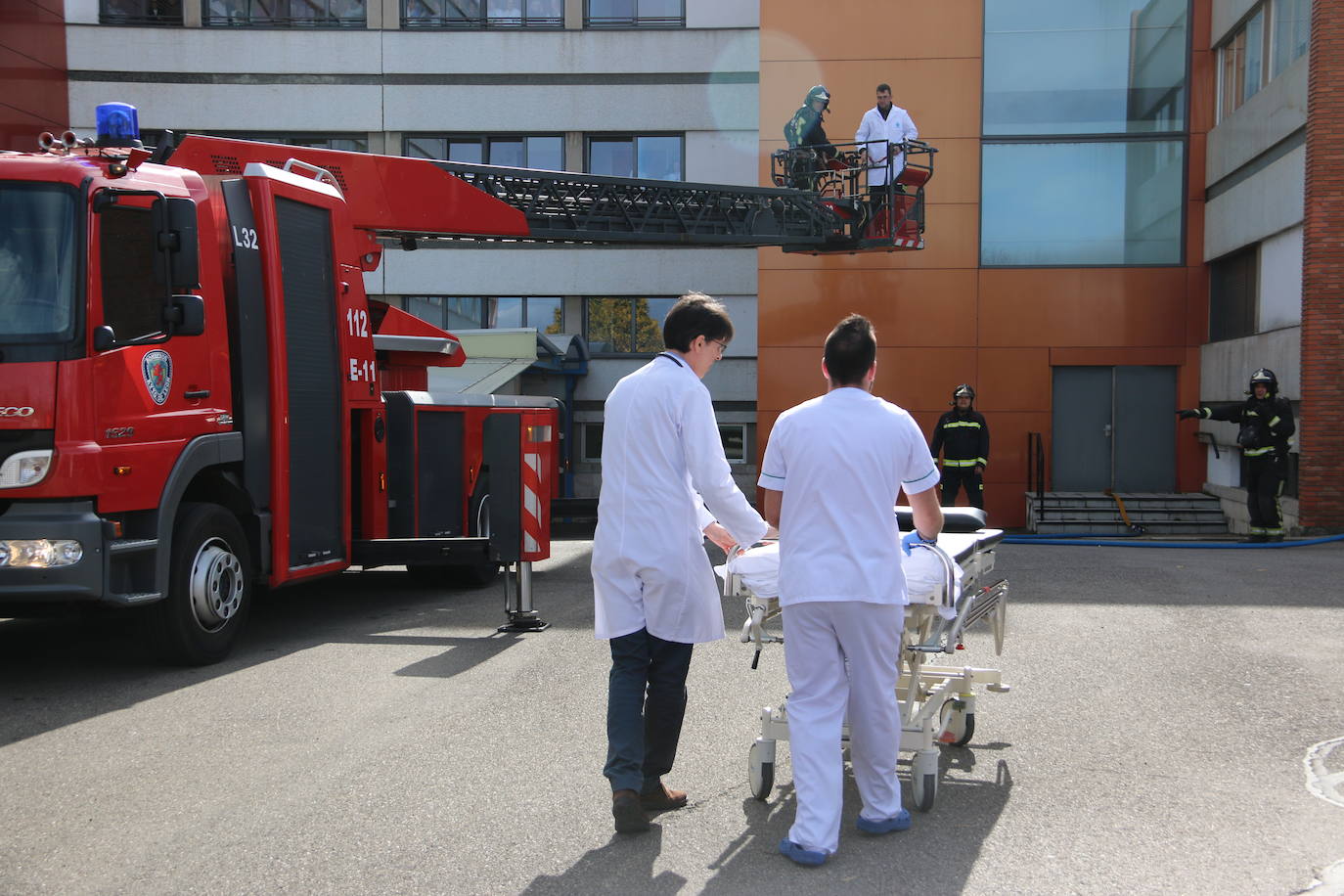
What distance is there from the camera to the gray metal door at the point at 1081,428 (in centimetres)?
2025

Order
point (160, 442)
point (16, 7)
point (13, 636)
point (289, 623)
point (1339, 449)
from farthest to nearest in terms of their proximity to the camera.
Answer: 1. point (16, 7)
2. point (1339, 449)
3. point (289, 623)
4. point (13, 636)
5. point (160, 442)

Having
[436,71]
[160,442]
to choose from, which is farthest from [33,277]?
[436,71]

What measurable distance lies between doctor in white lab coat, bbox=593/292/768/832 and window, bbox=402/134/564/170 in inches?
786

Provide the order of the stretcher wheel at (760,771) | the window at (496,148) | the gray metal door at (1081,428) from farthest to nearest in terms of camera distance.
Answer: the window at (496,148), the gray metal door at (1081,428), the stretcher wheel at (760,771)

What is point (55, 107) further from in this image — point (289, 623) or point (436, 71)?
point (289, 623)

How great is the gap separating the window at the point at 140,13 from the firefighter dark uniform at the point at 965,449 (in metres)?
17.8

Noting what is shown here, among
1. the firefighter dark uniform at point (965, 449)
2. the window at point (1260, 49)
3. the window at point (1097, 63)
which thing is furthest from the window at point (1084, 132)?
the firefighter dark uniform at point (965, 449)

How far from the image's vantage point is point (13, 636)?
8805mm

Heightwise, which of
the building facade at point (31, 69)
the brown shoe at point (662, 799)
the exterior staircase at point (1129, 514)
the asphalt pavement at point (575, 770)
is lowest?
the exterior staircase at point (1129, 514)

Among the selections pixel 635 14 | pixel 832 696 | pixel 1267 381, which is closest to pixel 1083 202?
pixel 1267 381

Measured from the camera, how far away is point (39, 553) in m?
6.61

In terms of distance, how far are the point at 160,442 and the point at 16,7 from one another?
1715 centimetres

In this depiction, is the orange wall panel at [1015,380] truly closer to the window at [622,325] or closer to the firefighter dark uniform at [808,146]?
the firefighter dark uniform at [808,146]

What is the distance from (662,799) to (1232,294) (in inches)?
672
